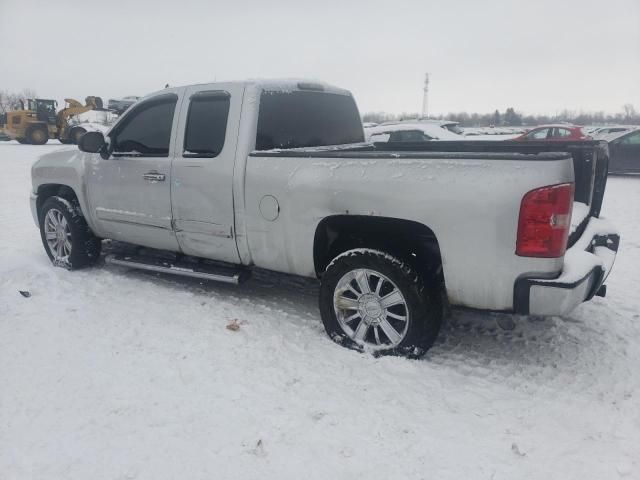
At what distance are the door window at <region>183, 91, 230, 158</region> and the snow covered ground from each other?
1353 mm

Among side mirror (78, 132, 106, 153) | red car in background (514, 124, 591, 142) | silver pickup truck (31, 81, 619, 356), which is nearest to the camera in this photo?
silver pickup truck (31, 81, 619, 356)

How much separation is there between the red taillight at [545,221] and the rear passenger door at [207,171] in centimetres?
217

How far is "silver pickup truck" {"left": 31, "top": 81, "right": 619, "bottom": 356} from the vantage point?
2.72m

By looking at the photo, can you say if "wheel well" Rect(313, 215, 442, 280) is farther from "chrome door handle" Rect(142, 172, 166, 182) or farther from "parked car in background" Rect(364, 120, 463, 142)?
"parked car in background" Rect(364, 120, 463, 142)

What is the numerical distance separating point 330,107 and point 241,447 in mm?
3192

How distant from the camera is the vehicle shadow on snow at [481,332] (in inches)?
130

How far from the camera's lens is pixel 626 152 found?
42.2 feet

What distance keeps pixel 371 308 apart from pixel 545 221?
128 cm

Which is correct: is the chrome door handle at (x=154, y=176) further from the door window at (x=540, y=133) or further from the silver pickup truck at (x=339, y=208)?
the door window at (x=540, y=133)

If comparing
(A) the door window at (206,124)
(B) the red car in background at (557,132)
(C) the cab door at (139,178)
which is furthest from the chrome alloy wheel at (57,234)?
(B) the red car in background at (557,132)

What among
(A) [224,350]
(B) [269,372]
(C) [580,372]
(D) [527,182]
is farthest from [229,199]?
(C) [580,372]

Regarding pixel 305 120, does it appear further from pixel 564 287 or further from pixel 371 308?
pixel 564 287

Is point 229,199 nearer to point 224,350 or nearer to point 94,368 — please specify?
point 224,350

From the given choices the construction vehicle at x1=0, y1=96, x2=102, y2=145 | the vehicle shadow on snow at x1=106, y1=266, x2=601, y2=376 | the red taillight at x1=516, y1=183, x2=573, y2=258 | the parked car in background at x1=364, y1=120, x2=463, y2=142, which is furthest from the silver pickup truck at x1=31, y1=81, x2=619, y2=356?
the construction vehicle at x1=0, y1=96, x2=102, y2=145
